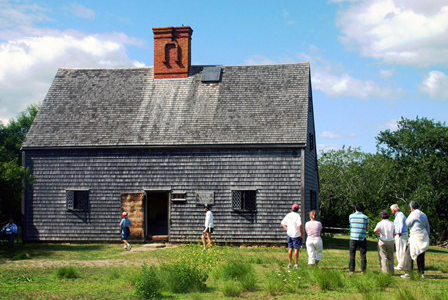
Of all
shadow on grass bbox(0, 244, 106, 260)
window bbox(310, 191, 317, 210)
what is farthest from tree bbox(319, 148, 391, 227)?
shadow on grass bbox(0, 244, 106, 260)

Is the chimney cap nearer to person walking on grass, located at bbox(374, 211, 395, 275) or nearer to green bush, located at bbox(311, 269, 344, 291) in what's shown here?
person walking on grass, located at bbox(374, 211, 395, 275)

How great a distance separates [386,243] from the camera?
50.1 feet

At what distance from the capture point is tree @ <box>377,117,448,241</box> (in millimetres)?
33094

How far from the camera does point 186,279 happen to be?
12125 millimetres

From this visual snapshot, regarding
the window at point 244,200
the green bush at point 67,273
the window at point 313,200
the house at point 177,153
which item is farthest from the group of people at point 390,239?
the window at point 313,200

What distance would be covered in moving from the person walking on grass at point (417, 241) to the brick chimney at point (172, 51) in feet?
50.6

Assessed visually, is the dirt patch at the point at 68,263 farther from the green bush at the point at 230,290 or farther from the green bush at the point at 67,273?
the green bush at the point at 230,290

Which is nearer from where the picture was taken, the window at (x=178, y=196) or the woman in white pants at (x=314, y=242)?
the woman in white pants at (x=314, y=242)

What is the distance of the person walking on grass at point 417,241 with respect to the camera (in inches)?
590

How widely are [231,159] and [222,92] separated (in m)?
3.65

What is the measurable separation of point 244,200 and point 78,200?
7249 millimetres

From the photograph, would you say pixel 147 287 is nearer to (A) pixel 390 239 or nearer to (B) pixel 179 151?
(A) pixel 390 239

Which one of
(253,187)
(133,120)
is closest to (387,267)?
(253,187)

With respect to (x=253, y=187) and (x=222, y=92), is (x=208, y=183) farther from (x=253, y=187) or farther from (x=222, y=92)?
(x=222, y=92)
